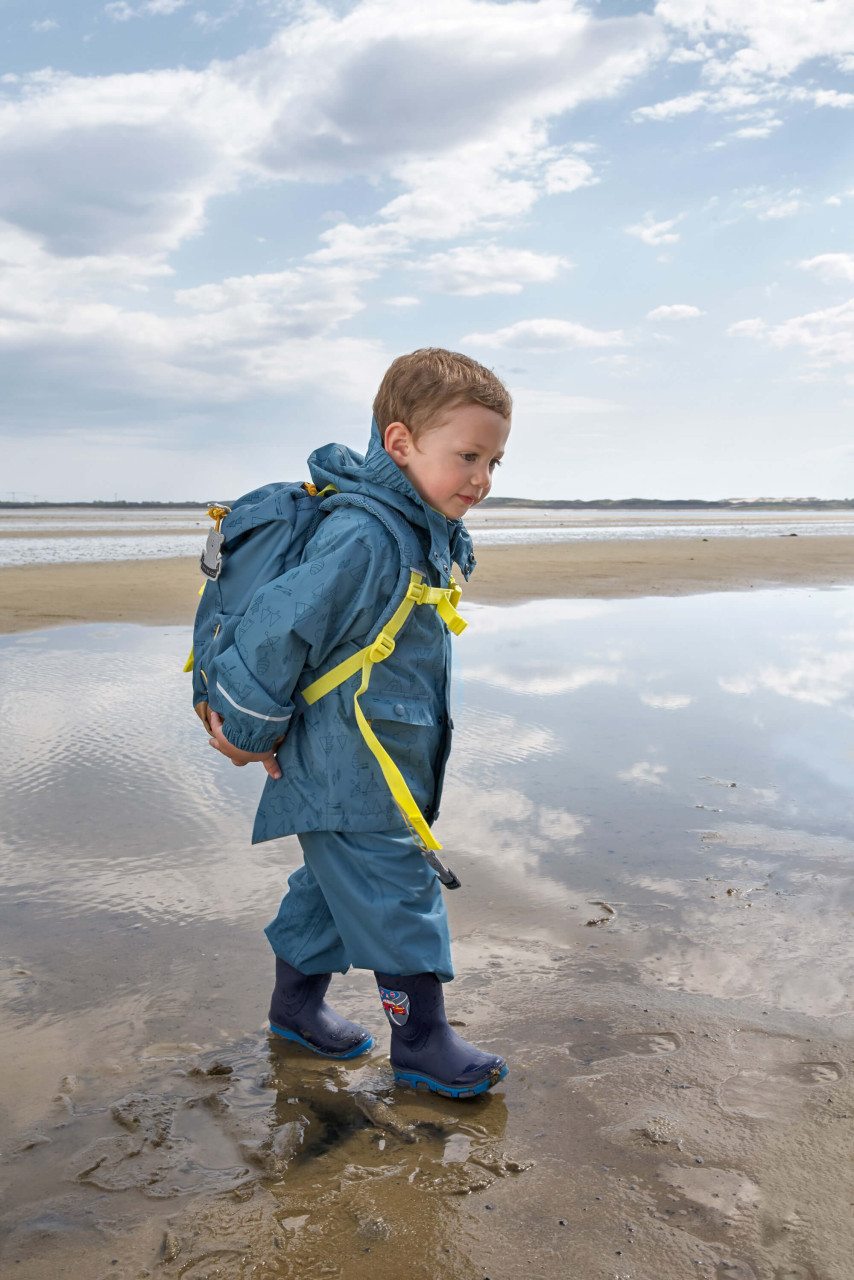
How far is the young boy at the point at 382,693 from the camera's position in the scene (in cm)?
209

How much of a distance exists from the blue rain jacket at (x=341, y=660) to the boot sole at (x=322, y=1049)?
20.9 inches

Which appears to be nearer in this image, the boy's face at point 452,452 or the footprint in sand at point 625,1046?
the boy's face at point 452,452

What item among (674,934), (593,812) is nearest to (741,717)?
(593,812)

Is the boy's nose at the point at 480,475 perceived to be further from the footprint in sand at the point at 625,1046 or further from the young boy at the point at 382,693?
the footprint in sand at the point at 625,1046

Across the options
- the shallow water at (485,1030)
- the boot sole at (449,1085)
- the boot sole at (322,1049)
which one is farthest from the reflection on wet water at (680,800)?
the boot sole at (322,1049)

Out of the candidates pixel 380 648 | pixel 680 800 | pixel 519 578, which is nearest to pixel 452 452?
pixel 380 648

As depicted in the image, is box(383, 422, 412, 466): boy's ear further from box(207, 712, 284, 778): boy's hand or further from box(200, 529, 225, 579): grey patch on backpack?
box(207, 712, 284, 778): boy's hand

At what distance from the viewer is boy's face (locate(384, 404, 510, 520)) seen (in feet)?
7.34

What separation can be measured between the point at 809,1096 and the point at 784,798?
2.11 meters

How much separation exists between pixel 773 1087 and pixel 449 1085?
0.70 m

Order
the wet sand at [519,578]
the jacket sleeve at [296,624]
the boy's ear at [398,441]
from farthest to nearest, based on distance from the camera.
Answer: the wet sand at [519,578]
the boy's ear at [398,441]
the jacket sleeve at [296,624]

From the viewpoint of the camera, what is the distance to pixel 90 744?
4.98m

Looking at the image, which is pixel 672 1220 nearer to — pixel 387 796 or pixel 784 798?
pixel 387 796

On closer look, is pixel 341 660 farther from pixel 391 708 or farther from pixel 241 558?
pixel 241 558
